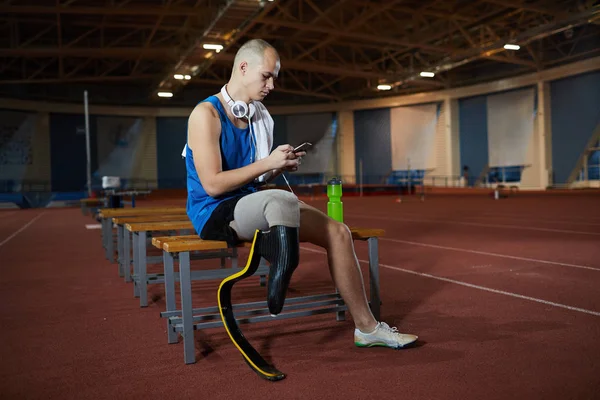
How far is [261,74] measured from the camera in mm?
2863

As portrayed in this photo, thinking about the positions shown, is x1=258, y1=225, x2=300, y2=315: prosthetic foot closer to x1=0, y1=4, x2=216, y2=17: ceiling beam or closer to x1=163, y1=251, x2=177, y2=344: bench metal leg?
x1=163, y1=251, x2=177, y2=344: bench metal leg

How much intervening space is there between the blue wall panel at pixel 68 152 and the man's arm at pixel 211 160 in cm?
3108

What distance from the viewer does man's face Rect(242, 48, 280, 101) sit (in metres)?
2.85

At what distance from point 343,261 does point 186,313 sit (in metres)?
0.85

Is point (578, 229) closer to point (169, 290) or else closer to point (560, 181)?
point (169, 290)

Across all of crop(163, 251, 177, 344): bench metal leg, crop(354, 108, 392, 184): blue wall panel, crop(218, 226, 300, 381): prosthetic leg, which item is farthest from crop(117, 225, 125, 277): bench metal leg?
crop(354, 108, 392, 184): blue wall panel

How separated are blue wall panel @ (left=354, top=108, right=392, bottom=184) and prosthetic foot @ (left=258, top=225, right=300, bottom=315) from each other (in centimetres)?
3160

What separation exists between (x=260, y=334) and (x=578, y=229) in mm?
7171

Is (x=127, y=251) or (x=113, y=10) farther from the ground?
(x=113, y=10)

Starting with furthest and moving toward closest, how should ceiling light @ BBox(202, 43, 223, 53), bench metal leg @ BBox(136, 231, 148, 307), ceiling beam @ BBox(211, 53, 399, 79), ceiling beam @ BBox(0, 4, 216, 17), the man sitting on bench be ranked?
ceiling beam @ BBox(211, 53, 399, 79) < ceiling light @ BBox(202, 43, 223, 53) < ceiling beam @ BBox(0, 4, 216, 17) < bench metal leg @ BBox(136, 231, 148, 307) < the man sitting on bench

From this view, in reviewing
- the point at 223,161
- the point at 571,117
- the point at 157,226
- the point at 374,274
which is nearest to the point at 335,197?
the point at 374,274

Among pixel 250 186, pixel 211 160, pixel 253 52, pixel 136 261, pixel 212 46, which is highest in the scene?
pixel 212 46

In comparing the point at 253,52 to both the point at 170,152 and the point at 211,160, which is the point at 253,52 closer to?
the point at 211,160

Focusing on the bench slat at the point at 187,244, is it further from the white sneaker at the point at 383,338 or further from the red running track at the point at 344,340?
the white sneaker at the point at 383,338
